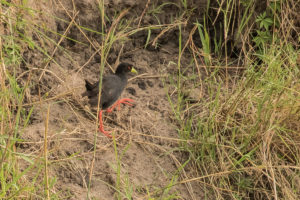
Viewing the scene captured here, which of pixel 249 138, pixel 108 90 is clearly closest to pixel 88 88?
pixel 108 90

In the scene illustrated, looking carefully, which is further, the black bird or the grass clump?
the black bird

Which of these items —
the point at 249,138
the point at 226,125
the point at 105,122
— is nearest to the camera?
the point at 249,138

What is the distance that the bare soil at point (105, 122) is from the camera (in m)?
3.65

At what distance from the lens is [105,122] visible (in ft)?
14.8

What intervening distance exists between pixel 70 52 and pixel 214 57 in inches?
68.5

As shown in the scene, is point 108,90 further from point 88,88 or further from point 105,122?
point 105,122

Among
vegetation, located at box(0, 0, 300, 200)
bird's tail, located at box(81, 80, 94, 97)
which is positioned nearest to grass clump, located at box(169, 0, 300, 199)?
vegetation, located at box(0, 0, 300, 200)

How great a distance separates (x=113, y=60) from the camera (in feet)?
17.0

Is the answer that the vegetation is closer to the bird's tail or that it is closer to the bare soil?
the bare soil

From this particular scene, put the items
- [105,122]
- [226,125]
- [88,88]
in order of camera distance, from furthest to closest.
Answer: [105,122], [88,88], [226,125]

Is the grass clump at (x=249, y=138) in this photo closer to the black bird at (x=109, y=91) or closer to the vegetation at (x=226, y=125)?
the vegetation at (x=226, y=125)

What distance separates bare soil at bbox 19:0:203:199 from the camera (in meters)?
3.65

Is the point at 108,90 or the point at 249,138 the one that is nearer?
the point at 249,138

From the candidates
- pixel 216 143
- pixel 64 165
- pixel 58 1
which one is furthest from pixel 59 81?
pixel 216 143
